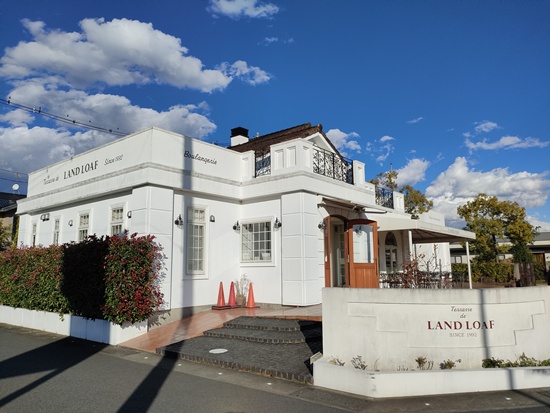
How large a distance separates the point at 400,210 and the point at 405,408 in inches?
654

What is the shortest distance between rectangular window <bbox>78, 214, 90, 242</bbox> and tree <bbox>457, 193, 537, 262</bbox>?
90.3ft

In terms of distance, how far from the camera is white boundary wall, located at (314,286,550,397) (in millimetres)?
6324

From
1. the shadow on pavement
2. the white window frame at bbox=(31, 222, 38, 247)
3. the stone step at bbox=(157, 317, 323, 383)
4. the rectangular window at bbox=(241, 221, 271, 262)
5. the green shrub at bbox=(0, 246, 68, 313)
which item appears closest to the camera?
the shadow on pavement

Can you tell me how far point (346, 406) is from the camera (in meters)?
5.47

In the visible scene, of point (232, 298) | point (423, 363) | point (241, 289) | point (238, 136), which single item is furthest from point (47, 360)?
point (238, 136)

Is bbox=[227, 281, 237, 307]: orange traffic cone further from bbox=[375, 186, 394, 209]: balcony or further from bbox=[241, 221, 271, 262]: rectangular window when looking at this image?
bbox=[375, 186, 394, 209]: balcony

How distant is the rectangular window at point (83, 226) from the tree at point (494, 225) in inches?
1083

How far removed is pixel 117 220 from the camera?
42.0ft

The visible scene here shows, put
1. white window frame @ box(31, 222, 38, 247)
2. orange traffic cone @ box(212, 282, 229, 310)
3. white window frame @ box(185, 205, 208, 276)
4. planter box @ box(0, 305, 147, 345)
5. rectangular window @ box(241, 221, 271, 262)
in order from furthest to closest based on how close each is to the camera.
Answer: white window frame @ box(31, 222, 38, 247) < rectangular window @ box(241, 221, 271, 262) < orange traffic cone @ box(212, 282, 229, 310) < white window frame @ box(185, 205, 208, 276) < planter box @ box(0, 305, 147, 345)

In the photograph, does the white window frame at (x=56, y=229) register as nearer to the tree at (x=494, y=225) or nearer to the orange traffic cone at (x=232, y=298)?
the orange traffic cone at (x=232, y=298)

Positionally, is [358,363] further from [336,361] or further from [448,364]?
[448,364]

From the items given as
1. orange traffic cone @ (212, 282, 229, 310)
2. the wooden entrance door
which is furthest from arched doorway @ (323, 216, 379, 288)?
orange traffic cone @ (212, 282, 229, 310)

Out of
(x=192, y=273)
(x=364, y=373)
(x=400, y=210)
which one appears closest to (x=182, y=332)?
(x=192, y=273)

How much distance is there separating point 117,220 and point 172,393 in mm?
7946
